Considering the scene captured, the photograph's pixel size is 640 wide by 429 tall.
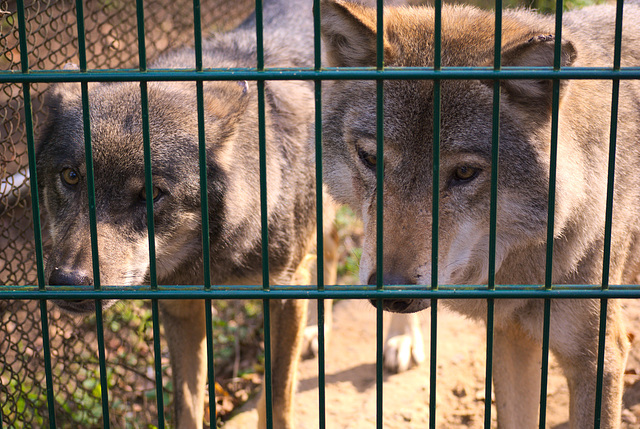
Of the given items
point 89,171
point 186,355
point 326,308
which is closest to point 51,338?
point 186,355

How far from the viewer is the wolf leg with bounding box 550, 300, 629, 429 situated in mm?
2732

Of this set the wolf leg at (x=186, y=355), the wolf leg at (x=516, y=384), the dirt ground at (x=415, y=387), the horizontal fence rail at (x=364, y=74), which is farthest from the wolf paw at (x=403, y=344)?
the horizontal fence rail at (x=364, y=74)

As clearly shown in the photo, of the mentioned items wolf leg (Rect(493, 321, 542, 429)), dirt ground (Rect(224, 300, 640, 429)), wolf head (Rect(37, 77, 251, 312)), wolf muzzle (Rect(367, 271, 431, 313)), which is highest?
wolf head (Rect(37, 77, 251, 312))

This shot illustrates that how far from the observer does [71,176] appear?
10.1ft

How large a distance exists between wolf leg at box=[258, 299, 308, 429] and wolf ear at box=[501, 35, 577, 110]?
186 centimetres

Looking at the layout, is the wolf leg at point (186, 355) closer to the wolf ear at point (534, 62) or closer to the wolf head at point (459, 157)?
the wolf head at point (459, 157)

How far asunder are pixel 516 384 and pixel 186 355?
1.80 metres

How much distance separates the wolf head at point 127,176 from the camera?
2.92 metres

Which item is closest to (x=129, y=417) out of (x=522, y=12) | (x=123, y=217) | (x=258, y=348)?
(x=258, y=348)

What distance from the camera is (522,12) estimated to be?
10.7ft

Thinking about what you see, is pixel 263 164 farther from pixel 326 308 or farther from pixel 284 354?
pixel 326 308

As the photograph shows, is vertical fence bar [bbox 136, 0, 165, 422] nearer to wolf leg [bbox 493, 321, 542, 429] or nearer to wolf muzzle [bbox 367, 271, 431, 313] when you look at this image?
wolf muzzle [bbox 367, 271, 431, 313]

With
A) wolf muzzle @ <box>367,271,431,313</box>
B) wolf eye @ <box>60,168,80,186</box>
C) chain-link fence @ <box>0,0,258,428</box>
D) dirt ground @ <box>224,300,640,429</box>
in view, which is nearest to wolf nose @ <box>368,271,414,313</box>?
wolf muzzle @ <box>367,271,431,313</box>

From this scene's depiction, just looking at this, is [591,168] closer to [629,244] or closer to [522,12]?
[629,244]
